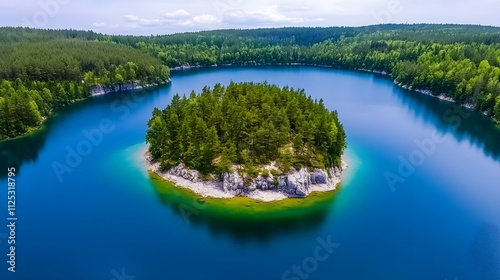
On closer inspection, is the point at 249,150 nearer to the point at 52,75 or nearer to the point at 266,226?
the point at 266,226

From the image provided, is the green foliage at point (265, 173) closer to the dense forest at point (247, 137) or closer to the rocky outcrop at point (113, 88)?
the dense forest at point (247, 137)

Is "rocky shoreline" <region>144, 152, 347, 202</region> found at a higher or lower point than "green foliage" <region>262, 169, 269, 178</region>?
lower

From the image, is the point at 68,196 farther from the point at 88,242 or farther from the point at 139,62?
the point at 139,62

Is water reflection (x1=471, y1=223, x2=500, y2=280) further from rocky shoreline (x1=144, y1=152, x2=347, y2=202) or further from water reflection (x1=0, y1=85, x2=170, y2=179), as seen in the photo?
water reflection (x1=0, y1=85, x2=170, y2=179)

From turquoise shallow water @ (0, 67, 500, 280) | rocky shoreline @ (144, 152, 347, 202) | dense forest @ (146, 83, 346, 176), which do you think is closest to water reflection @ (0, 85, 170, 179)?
turquoise shallow water @ (0, 67, 500, 280)

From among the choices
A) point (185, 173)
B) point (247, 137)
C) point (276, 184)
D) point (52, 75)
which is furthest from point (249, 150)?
point (52, 75)

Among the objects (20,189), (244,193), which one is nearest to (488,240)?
(244,193)

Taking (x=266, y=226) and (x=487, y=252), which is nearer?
(x=487, y=252)

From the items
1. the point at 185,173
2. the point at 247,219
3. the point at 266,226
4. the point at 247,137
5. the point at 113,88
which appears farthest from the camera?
the point at 113,88
